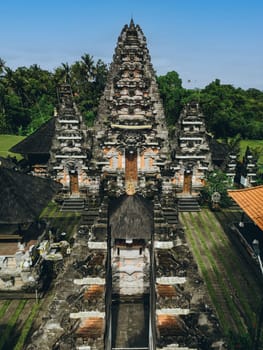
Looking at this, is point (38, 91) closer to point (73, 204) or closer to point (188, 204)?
point (73, 204)

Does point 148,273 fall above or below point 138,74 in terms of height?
below

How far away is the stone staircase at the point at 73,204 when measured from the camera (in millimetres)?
22672

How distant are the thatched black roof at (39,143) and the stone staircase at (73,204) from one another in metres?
5.60

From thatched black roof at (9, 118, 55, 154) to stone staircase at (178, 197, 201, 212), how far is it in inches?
508

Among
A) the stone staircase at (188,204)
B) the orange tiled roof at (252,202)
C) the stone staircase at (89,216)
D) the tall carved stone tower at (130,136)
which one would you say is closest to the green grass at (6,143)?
the tall carved stone tower at (130,136)

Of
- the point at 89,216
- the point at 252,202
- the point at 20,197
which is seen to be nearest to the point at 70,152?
the point at 89,216

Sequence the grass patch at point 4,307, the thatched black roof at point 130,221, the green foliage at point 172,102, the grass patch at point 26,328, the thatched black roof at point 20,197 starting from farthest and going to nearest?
the green foliage at point 172,102, the thatched black roof at point 20,197, the grass patch at point 4,307, the grass patch at point 26,328, the thatched black roof at point 130,221

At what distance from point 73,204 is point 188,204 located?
9326 mm

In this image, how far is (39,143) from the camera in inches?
1061

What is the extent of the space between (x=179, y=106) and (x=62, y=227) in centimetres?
3658

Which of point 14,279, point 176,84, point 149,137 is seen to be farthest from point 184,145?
point 176,84

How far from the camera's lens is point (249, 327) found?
440 inches

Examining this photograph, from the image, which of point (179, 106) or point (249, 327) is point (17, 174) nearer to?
point (249, 327)

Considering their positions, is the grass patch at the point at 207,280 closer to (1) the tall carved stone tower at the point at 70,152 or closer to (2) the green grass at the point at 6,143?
(1) the tall carved stone tower at the point at 70,152
